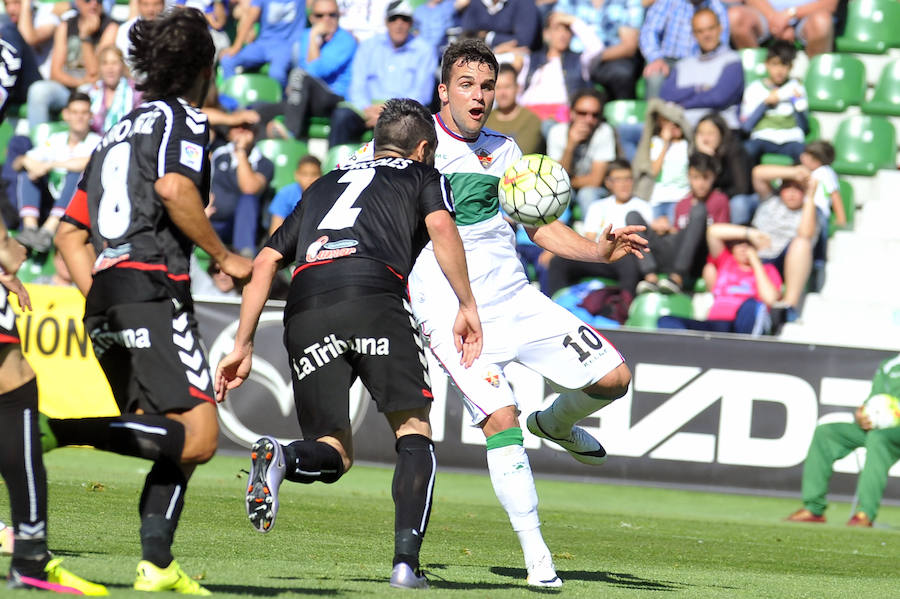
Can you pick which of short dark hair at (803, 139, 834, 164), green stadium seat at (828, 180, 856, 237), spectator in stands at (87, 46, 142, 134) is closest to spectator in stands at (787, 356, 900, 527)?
short dark hair at (803, 139, 834, 164)

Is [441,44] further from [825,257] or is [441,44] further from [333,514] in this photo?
[333,514]

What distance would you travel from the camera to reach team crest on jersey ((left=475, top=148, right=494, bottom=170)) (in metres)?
6.73

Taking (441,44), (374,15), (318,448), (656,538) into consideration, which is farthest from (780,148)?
(318,448)

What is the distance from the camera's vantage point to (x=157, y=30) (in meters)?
4.88

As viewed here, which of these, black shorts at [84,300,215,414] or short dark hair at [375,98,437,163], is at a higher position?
short dark hair at [375,98,437,163]

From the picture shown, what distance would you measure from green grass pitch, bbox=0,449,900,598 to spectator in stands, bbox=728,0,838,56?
254 inches

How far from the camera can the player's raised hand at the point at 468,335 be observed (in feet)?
18.7

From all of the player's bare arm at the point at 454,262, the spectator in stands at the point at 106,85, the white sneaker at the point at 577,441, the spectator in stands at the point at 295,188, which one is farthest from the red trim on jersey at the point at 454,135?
the spectator in stands at the point at 106,85

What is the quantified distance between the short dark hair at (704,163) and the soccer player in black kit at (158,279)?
9515mm

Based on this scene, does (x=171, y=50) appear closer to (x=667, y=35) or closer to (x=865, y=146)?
(x=667, y=35)

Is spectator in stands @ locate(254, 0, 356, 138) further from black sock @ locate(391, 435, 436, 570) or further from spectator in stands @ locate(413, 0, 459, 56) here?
black sock @ locate(391, 435, 436, 570)

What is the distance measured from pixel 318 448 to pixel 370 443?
22.6 feet

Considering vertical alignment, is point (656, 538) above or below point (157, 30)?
below

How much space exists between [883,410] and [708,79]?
5.57m
